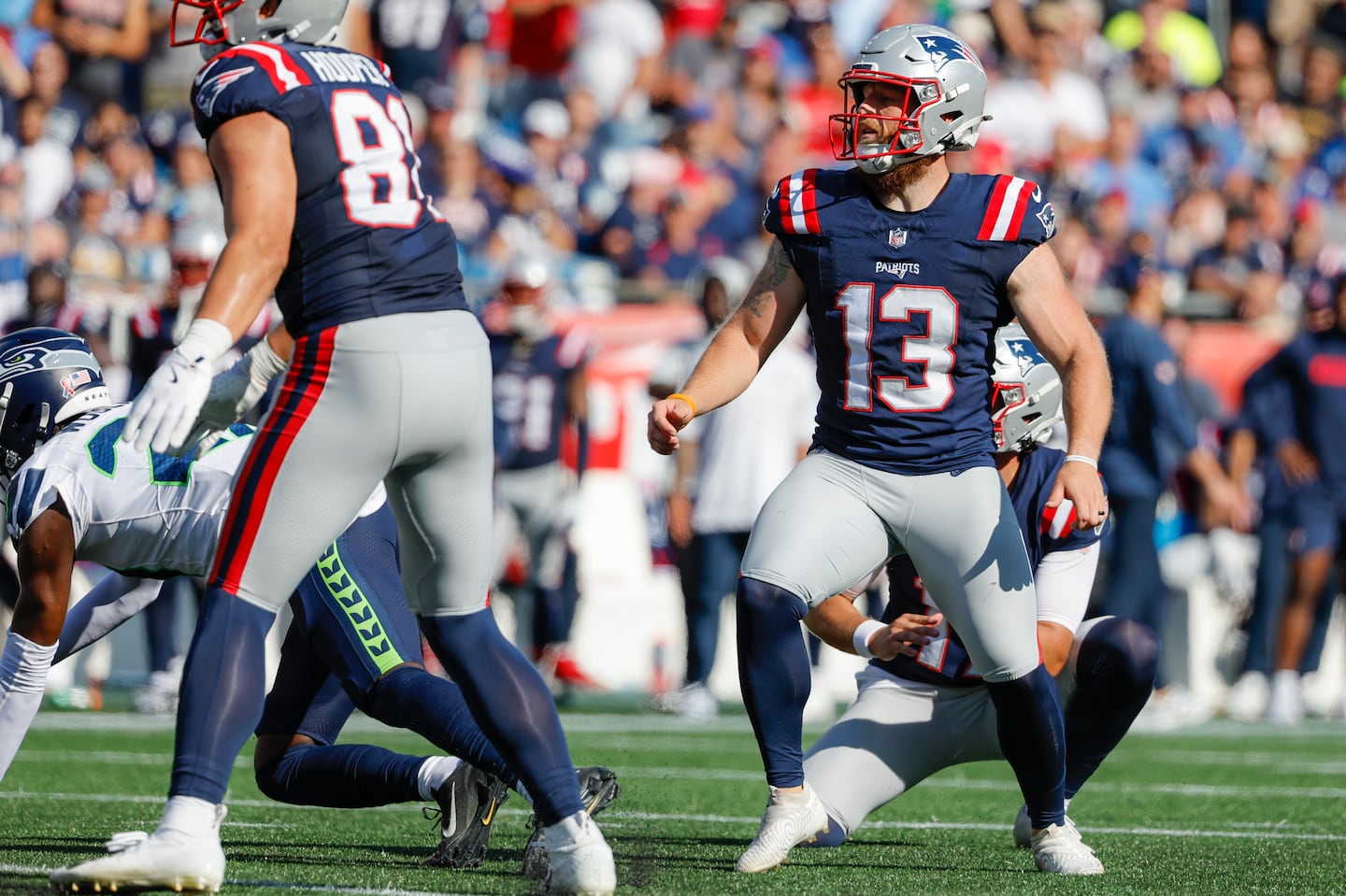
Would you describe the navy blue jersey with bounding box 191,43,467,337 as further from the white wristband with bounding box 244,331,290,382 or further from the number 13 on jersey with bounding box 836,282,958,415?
the number 13 on jersey with bounding box 836,282,958,415

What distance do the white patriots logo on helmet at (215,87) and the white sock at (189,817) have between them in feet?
3.96

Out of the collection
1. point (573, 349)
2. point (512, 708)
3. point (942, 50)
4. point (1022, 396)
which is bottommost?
point (573, 349)

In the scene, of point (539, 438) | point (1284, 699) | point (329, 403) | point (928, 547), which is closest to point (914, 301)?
point (928, 547)

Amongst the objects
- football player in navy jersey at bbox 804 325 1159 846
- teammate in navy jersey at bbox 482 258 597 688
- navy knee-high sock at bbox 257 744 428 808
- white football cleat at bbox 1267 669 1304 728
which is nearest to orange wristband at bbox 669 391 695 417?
football player in navy jersey at bbox 804 325 1159 846

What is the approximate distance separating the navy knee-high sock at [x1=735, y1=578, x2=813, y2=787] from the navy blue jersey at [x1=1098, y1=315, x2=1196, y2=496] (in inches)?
203

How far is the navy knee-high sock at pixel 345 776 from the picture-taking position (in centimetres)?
429

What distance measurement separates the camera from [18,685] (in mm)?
3934

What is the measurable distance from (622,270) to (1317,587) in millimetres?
4500

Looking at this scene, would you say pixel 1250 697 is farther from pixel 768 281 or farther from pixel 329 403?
pixel 329 403

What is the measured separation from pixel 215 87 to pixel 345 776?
1650 mm

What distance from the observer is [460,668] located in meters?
3.61

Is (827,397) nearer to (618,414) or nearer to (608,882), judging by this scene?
(608,882)

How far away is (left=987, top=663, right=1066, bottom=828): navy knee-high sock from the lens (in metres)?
4.21

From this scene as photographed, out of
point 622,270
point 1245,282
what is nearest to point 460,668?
point 622,270
